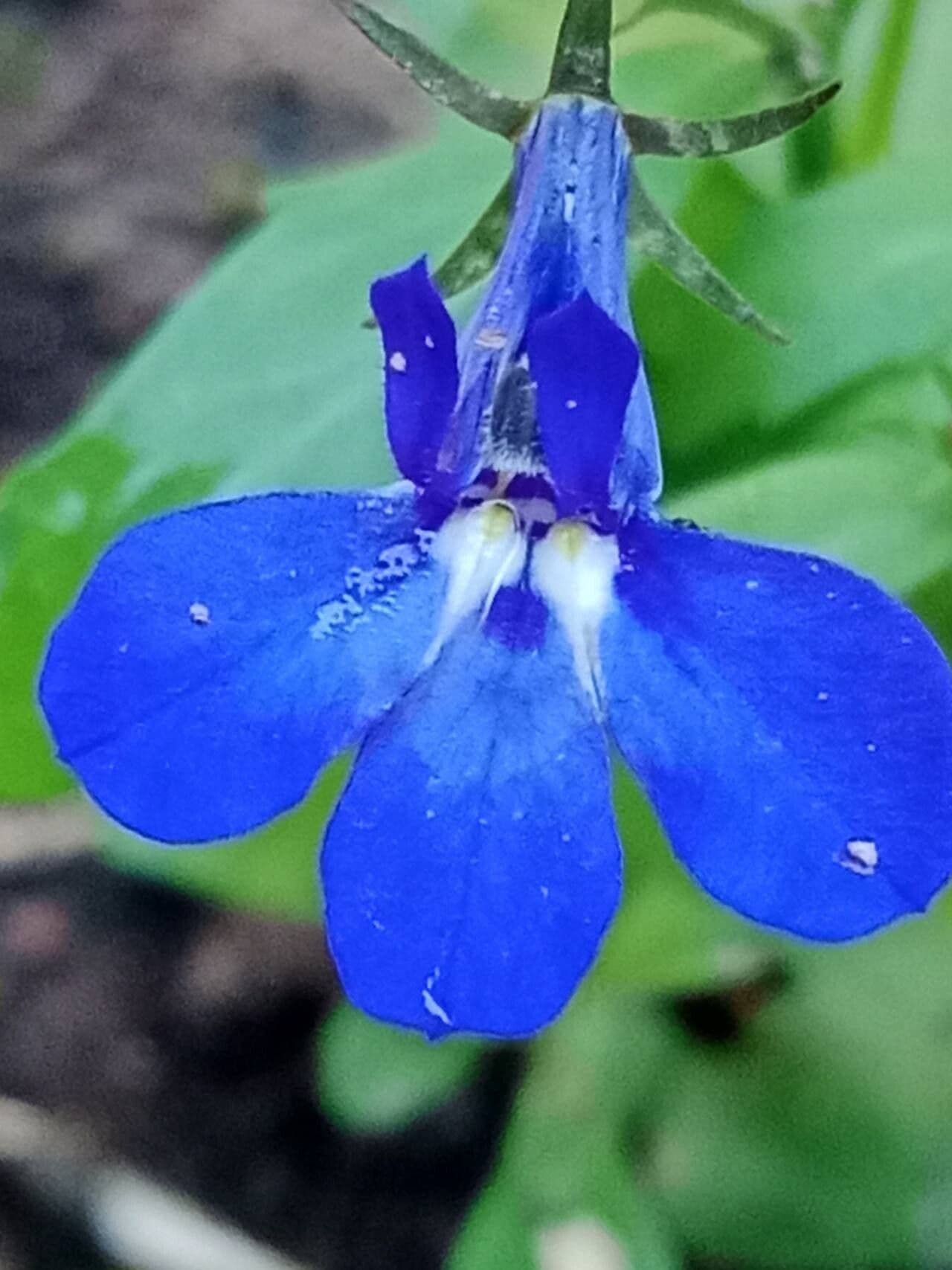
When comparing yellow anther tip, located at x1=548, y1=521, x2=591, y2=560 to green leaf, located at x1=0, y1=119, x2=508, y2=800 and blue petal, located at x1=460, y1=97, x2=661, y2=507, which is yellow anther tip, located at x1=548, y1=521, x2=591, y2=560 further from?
green leaf, located at x1=0, y1=119, x2=508, y2=800

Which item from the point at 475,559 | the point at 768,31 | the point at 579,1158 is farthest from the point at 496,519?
the point at 579,1158

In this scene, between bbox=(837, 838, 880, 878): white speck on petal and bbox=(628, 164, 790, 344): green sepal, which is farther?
bbox=(628, 164, 790, 344): green sepal

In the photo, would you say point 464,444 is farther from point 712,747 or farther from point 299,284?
point 299,284

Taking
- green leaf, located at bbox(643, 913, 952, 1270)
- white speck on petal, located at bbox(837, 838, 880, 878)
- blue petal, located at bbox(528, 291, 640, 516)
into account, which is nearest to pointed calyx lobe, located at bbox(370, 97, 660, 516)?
blue petal, located at bbox(528, 291, 640, 516)

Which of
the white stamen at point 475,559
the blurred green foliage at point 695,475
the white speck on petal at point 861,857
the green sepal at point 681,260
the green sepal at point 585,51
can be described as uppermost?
the green sepal at point 585,51

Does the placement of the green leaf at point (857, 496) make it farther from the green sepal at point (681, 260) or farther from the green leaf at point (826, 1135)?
the green leaf at point (826, 1135)

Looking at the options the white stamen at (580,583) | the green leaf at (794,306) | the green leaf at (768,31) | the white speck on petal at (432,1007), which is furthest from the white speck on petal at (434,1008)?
the green leaf at (768,31)
